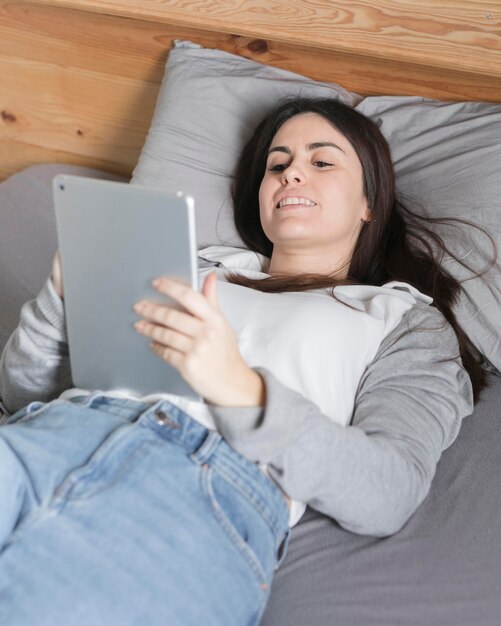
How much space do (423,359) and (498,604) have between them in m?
0.34

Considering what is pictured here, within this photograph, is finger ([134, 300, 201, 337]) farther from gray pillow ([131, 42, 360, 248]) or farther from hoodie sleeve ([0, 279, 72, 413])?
gray pillow ([131, 42, 360, 248])


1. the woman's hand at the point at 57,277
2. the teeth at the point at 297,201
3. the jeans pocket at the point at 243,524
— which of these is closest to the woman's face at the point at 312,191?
the teeth at the point at 297,201

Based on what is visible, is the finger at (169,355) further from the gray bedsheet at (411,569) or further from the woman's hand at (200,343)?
the gray bedsheet at (411,569)

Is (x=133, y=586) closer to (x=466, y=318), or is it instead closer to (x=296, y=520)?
(x=296, y=520)

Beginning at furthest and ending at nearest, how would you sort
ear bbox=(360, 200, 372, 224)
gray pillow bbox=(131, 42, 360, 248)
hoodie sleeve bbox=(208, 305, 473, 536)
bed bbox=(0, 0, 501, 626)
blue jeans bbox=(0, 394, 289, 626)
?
gray pillow bbox=(131, 42, 360, 248) < ear bbox=(360, 200, 372, 224) < bed bbox=(0, 0, 501, 626) < hoodie sleeve bbox=(208, 305, 473, 536) < blue jeans bbox=(0, 394, 289, 626)

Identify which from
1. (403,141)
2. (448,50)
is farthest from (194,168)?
(448,50)

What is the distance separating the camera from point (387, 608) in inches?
37.9

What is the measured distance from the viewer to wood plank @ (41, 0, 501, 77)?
4.85ft

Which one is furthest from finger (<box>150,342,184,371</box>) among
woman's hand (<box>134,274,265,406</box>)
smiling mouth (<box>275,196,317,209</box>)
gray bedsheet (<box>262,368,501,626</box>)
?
smiling mouth (<box>275,196,317,209</box>)

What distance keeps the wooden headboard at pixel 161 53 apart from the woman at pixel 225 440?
0.40 meters

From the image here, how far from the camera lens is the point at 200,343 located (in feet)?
2.89

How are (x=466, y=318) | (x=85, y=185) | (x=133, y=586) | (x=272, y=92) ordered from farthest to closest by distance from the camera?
(x=272, y=92)
(x=466, y=318)
(x=85, y=185)
(x=133, y=586)

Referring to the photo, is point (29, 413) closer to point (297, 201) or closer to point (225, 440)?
point (225, 440)

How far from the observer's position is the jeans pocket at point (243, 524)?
924 millimetres
